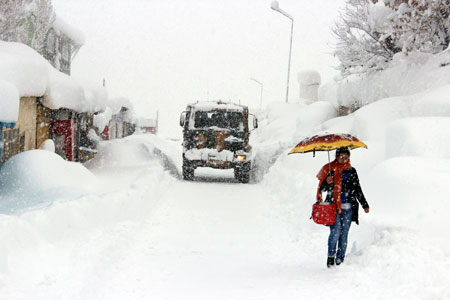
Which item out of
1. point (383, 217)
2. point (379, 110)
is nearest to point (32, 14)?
point (379, 110)

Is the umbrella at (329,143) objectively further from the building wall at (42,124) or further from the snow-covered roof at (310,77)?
the snow-covered roof at (310,77)

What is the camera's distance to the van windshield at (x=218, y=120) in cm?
1594

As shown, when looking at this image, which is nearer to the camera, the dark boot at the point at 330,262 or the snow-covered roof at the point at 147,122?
the dark boot at the point at 330,262

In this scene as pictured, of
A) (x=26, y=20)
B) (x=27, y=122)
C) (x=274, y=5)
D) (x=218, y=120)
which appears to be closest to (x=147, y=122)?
(x=274, y=5)

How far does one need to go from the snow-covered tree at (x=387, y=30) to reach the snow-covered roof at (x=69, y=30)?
13636 mm

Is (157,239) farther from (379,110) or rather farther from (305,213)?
(379,110)

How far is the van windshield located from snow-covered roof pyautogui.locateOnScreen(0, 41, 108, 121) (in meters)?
4.23

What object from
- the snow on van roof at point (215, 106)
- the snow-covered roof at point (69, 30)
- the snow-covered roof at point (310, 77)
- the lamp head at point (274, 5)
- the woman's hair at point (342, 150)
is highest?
the lamp head at point (274, 5)

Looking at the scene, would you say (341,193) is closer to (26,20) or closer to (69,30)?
(26,20)

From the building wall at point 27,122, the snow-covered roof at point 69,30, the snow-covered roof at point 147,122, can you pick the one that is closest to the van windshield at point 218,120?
the building wall at point 27,122

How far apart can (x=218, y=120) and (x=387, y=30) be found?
5.91m

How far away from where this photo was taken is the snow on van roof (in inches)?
633

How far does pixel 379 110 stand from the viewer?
1394 cm

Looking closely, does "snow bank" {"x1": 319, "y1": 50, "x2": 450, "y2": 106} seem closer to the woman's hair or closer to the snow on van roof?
the snow on van roof
